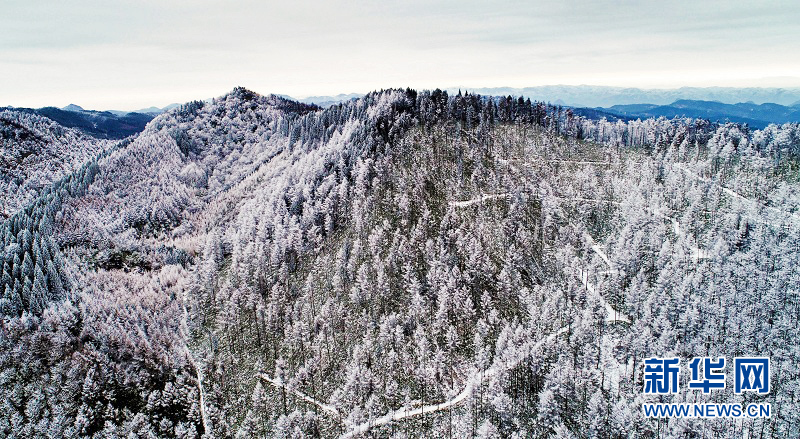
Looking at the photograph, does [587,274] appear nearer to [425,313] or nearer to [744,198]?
[425,313]

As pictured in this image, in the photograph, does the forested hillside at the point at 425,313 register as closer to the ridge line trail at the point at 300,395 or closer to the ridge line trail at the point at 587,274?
the ridge line trail at the point at 300,395

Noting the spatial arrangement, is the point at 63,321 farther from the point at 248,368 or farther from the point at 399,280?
the point at 399,280

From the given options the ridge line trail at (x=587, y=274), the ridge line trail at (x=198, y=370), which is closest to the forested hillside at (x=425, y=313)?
the ridge line trail at (x=198, y=370)

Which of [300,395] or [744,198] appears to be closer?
[300,395]

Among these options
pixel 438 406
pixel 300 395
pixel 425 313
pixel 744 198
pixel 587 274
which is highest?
pixel 744 198

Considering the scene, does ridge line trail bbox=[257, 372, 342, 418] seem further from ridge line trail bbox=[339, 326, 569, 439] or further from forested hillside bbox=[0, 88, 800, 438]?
ridge line trail bbox=[339, 326, 569, 439]

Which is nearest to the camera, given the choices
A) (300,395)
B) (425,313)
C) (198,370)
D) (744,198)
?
(300,395)

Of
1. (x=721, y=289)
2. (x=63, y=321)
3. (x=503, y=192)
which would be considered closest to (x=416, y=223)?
(x=503, y=192)

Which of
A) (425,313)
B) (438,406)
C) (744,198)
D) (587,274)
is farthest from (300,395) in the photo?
(744,198)

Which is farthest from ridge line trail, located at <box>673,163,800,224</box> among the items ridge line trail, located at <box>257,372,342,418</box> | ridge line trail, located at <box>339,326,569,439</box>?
ridge line trail, located at <box>257,372,342,418</box>
